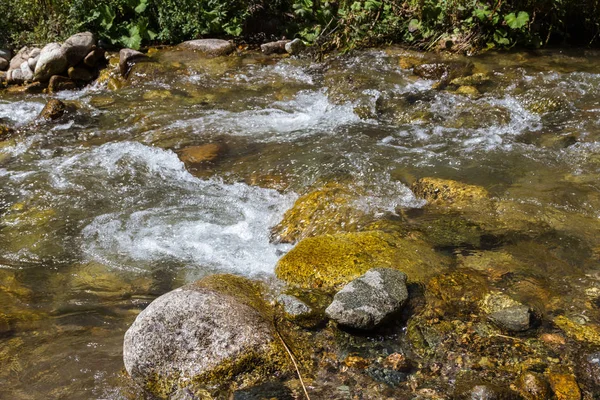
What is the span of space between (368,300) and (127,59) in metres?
8.45

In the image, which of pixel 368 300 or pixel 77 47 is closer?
pixel 368 300

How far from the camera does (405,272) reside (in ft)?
14.3

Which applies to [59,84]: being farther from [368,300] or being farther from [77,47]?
[368,300]

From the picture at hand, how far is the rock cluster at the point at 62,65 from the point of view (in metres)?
10.5

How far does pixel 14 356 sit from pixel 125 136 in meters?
4.73

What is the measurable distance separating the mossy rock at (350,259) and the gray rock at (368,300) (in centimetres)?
30

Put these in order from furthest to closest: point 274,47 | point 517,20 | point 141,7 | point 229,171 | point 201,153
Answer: point 141,7
point 274,47
point 517,20
point 201,153
point 229,171

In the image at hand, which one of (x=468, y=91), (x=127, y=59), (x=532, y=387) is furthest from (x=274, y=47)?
(x=532, y=387)

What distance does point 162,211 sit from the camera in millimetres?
6184

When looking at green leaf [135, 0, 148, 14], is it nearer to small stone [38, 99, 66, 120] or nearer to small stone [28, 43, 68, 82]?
small stone [28, 43, 68, 82]

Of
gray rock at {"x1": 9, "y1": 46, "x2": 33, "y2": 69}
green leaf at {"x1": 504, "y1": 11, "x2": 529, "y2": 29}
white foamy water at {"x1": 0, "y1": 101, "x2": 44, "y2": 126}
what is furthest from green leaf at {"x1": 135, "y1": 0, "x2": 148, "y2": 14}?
green leaf at {"x1": 504, "y1": 11, "x2": 529, "y2": 29}

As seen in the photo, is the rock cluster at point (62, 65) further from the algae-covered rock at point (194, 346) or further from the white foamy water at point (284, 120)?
the algae-covered rock at point (194, 346)

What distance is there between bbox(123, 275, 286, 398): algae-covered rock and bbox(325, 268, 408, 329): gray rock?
51 cm

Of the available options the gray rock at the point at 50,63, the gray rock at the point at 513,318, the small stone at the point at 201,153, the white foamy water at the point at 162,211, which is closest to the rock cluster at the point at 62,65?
the gray rock at the point at 50,63
